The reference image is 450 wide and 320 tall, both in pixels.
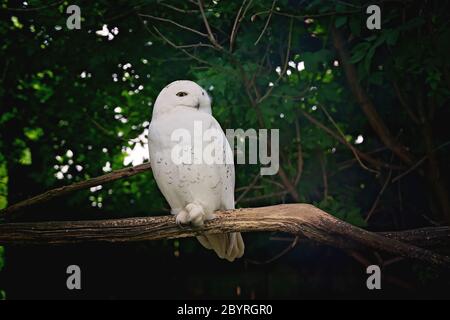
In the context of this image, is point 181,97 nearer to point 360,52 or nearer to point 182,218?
point 182,218

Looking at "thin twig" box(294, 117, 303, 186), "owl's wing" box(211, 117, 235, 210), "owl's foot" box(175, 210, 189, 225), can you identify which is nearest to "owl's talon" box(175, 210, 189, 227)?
"owl's foot" box(175, 210, 189, 225)

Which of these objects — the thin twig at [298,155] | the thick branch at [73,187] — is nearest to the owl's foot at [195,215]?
the thick branch at [73,187]

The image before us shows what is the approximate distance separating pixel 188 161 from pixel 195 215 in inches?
10.2

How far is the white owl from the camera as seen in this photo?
8.38ft

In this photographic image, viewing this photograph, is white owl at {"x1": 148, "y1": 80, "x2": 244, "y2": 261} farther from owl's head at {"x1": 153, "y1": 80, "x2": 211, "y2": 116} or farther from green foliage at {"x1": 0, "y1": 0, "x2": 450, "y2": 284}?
green foliage at {"x1": 0, "y1": 0, "x2": 450, "y2": 284}

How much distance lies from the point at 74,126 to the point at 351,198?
1.84 m

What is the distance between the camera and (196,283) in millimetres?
4367

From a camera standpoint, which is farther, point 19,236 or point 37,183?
point 37,183

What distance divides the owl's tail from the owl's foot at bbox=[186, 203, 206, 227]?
0.84ft

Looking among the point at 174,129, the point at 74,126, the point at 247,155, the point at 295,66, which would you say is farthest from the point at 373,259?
the point at 74,126

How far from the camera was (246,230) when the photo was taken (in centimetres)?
239

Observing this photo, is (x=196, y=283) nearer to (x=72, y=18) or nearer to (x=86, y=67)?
(x=86, y=67)

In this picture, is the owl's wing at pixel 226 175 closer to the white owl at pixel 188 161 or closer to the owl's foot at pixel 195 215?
the white owl at pixel 188 161

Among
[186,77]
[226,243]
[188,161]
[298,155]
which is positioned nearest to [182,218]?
[188,161]
